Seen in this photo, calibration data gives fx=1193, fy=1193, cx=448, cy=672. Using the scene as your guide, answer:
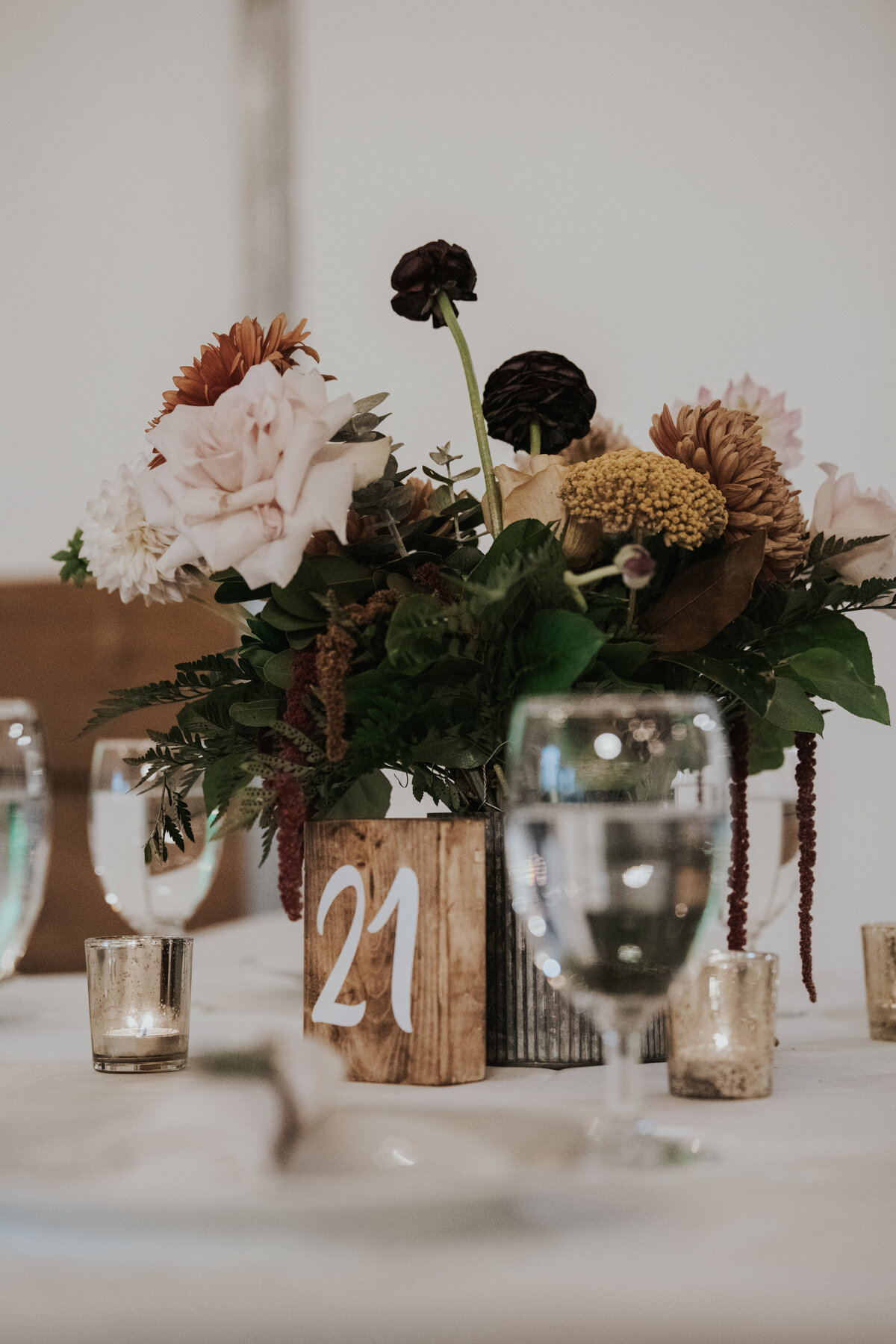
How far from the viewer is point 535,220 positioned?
173cm

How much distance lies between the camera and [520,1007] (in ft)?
1.82

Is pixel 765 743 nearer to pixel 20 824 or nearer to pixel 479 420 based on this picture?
pixel 479 420

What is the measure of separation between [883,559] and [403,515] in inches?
9.1

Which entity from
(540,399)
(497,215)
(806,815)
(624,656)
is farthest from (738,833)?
(497,215)

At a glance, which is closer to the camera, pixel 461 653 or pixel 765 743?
pixel 461 653

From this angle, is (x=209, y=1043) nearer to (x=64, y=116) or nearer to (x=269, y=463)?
(x=269, y=463)

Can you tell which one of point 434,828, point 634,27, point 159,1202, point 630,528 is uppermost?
point 634,27

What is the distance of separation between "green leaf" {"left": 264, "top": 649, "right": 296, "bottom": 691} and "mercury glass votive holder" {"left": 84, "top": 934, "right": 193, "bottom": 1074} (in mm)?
130

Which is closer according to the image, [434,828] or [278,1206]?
[278,1206]

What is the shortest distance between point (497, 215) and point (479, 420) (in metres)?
1.27

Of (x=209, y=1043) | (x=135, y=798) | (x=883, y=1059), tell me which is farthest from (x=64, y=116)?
(x=883, y=1059)

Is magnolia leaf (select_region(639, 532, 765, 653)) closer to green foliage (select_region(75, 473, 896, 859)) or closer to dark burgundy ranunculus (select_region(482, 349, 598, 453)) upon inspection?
green foliage (select_region(75, 473, 896, 859))

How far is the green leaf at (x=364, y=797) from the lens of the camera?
0.60 metres

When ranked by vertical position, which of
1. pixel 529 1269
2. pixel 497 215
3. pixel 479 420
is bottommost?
pixel 529 1269
